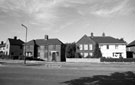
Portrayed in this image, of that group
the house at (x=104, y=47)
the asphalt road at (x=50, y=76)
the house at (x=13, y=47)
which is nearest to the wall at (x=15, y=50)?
the house at (x=13, y=47)

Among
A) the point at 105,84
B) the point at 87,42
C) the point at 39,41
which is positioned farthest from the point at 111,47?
the point at 105,84

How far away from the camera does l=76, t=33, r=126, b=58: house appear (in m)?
47.2

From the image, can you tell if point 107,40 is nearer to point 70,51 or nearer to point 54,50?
point 70,51

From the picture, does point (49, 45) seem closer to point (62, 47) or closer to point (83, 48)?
point (62, 47)

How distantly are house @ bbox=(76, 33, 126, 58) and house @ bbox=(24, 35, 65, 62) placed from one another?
287 inches

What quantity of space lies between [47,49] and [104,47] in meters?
21.3

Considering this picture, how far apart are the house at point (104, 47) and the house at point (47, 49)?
7.30 metres

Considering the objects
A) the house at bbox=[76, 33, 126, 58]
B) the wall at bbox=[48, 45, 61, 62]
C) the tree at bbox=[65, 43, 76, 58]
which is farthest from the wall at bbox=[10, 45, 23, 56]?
the house at bbox=[76, 33, 126, 58]

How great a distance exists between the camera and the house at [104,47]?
47.2m

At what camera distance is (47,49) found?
52.1 m

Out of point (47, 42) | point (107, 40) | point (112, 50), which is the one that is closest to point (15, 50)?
point (47, 42)

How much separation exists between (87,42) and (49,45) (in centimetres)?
1463

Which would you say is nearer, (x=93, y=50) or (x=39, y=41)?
(x=93, y=50)

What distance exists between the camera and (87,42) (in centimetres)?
4869
